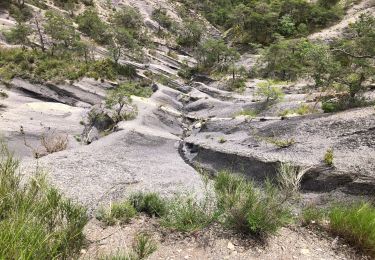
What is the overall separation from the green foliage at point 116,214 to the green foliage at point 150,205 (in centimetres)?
42

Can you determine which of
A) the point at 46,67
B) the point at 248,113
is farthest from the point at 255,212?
the point at 46,67

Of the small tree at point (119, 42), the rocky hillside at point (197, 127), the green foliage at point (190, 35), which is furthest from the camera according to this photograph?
the green foliage at point (190, 35)

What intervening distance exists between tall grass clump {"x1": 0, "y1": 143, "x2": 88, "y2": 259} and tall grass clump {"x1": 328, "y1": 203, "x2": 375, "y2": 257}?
242 inches

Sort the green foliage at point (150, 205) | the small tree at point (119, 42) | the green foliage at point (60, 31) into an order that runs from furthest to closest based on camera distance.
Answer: the small tree at point (119, 42) → the green foliage at point (60, 31) → the green foliage at point (150, 205)

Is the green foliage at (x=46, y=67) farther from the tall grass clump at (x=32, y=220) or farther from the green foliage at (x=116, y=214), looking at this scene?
the tall grass clump at (x=32, y=220)

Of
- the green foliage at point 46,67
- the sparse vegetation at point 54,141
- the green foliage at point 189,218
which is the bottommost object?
the sparse vegetation at point 54,141

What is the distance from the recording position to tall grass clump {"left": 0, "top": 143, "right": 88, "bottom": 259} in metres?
3.25

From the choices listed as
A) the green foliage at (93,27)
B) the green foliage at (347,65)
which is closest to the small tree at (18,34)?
the green foliage at (93,27)

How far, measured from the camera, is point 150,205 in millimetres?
10141

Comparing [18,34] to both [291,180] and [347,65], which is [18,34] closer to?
[347,65]

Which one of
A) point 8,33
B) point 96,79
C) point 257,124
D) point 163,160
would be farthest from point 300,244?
point 8,33

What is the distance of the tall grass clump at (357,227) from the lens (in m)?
6.77

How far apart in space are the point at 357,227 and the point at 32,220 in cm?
684

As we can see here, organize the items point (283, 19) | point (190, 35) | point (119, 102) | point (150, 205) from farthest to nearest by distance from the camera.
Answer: point (190, 35) → point (283, 19) → point (119, 102) → point (150, 205)
